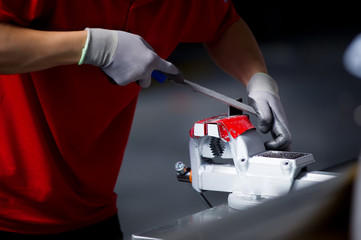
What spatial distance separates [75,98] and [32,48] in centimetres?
25

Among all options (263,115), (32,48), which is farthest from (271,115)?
(32,48)

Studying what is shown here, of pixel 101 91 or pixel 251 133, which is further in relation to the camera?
pixel 101 91

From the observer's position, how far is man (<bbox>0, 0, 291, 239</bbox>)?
122cm

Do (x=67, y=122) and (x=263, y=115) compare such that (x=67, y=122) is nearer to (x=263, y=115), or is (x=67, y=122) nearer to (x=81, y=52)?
(x=81, y=52)

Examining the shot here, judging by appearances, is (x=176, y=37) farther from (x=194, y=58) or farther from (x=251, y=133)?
(x=194, y=58)

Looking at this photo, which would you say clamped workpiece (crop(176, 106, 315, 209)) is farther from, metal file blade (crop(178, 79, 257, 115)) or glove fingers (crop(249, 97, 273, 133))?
glove fingers (crop(249, 97, 273, 133))

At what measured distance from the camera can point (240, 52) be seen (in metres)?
1.79

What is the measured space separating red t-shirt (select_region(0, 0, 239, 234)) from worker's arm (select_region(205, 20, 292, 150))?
0.24 metres

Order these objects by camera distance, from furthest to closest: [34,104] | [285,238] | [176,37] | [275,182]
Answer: [176,37] < [34,104] < [275,182] < [285,238]

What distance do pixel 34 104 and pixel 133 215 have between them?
2.08 metres

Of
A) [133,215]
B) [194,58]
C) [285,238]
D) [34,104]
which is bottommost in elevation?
[194,58]

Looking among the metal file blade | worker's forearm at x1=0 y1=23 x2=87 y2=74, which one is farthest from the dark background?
worker's forearm at x1=0 y1=23 x2=87 y2=74

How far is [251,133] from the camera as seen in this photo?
127 cm

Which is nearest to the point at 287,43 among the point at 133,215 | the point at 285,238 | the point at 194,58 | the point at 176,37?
the point at 194,58
